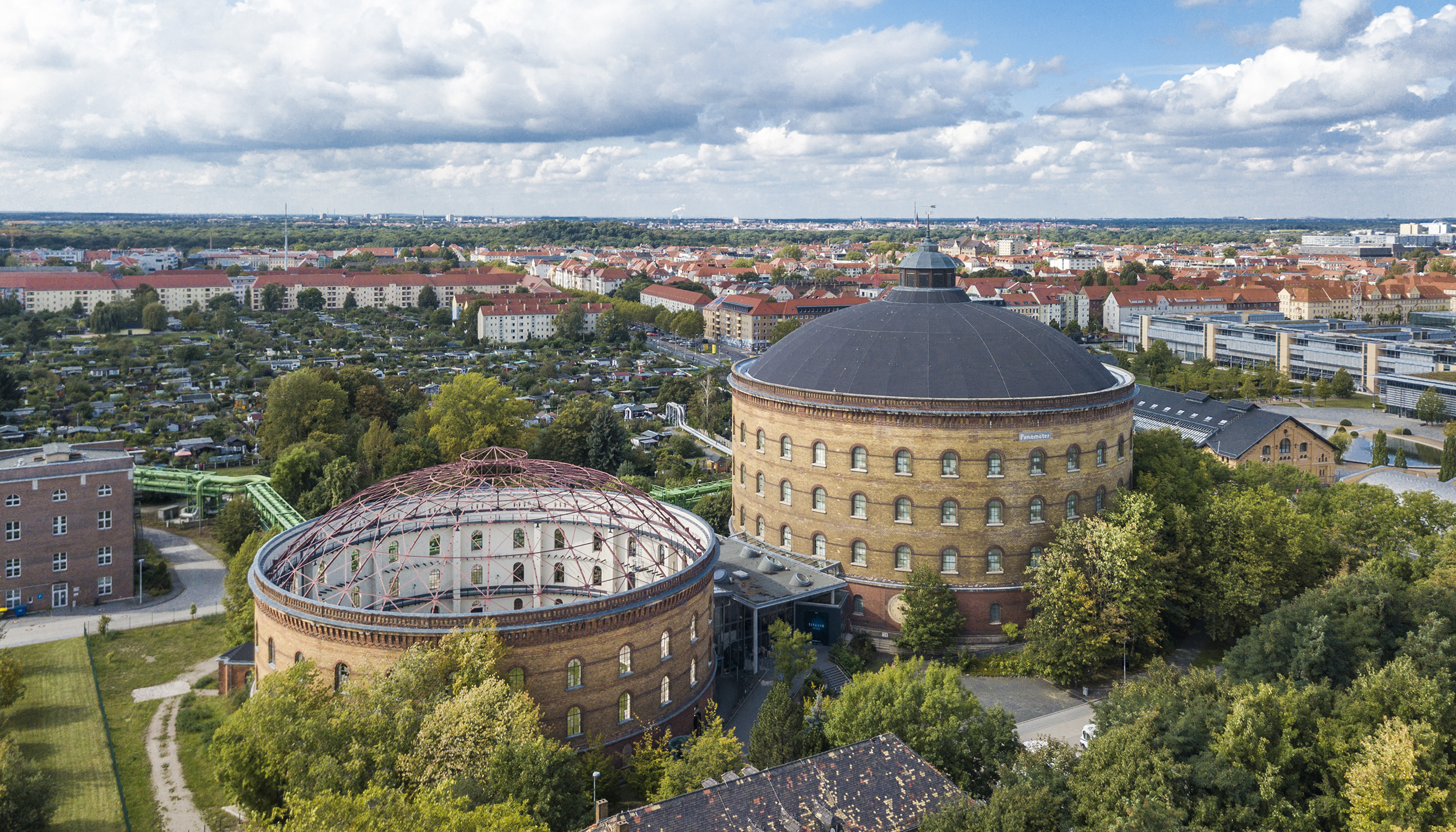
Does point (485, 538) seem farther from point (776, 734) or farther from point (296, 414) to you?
point (296, 414)

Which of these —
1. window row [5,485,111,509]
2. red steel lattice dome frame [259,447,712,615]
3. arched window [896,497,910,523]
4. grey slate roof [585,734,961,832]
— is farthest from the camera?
window row [5,485,111,509]

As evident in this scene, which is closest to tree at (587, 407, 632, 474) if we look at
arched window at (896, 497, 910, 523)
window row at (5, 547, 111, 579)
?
window row at (5, 547, 111, 579)

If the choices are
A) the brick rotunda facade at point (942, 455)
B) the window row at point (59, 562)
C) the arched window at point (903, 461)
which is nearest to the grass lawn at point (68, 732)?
the window row at point (59, 562)

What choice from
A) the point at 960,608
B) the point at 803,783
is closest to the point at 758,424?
the point at 960,608

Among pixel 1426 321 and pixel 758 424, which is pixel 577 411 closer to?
pixel 758 424

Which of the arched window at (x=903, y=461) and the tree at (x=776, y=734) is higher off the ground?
the arched window at (x=903, y=461)

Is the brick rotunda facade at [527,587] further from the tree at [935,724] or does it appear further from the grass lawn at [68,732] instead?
the tree at [935,724]

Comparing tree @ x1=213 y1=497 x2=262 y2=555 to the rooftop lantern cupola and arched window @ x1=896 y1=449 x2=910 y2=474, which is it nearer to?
arched window @ x1=896 y1=449 x2=910 y2=474
